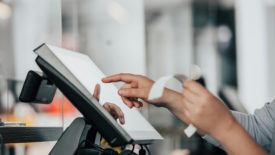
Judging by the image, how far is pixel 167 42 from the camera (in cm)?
554

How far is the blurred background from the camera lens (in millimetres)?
2307

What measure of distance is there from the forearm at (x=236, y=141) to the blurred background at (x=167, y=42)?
1185 mm

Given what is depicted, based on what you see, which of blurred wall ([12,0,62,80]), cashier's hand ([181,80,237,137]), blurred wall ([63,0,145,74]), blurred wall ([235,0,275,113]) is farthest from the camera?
blurred wall ([235,0,275,113])

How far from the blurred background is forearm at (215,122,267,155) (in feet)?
3.89

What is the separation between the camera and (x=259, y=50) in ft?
19.6

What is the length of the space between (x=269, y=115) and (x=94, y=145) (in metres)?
0.57

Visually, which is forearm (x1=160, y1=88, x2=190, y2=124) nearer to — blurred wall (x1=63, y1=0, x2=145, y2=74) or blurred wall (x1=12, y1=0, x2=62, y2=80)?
blurred wall (x1=12, y1=0, x2=62, y2=80)

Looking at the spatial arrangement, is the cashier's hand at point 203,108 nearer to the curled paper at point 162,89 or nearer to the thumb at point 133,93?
the curled paper at point 162,89

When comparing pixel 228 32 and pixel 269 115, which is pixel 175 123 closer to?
pixel 228 32

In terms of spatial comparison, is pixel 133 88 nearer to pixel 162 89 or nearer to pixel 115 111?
pixel 115 111

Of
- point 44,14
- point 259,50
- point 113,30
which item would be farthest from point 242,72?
point 44,14

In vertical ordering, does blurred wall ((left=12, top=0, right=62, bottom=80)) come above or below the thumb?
above

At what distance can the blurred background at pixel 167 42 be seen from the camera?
7.57 ft

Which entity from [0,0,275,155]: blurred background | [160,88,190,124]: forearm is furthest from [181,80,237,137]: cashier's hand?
[0,0,275,155]: blurred background
